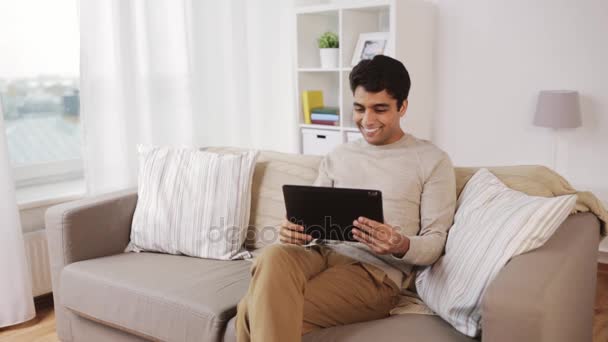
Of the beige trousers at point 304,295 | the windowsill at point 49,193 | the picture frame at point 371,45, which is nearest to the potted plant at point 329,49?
the picture frame at point 371,45

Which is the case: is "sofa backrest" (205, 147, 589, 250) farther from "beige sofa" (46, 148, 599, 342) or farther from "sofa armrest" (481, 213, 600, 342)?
"sofa armrest" (481, 213, 600, 342)

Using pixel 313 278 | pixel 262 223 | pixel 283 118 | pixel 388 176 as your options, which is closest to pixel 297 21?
pixel 283 118

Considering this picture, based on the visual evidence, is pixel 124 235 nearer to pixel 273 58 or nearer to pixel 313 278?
pixel 313 278

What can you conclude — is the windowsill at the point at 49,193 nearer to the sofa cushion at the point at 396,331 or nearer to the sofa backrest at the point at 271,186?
the sofa backrest at the point at 271,186

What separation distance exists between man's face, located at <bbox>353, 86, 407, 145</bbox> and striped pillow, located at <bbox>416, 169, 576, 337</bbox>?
343 millimetres

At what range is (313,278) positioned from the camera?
5.77 feet

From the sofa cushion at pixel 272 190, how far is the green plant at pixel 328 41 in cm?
139

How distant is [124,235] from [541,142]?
7.26 feet

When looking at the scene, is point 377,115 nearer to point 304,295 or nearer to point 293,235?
point 293,235

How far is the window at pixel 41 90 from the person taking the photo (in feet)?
9.48

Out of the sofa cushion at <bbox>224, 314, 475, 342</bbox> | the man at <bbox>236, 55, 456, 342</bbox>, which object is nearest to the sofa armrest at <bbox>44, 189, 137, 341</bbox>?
the man at <bbox>236, 55, 456, 342</bbox>

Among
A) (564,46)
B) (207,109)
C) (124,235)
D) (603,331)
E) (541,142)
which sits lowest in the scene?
(603,331)

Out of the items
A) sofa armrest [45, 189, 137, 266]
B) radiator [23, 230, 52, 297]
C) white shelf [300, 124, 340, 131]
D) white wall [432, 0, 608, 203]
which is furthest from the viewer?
white shelf [300, 124, 340, 131]

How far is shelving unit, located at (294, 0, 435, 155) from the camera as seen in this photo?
3.31 meters
